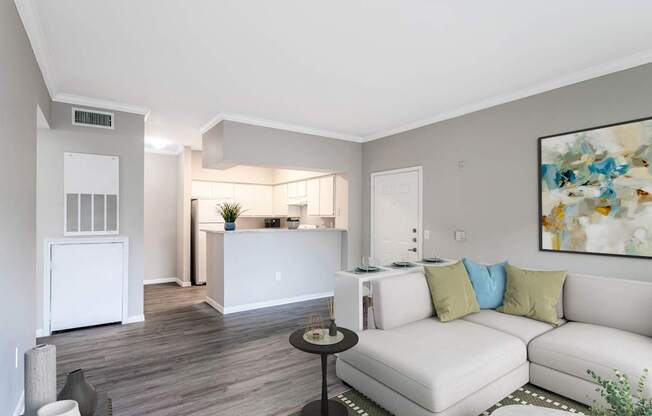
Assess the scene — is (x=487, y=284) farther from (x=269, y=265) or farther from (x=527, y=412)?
(x=269, y=265)

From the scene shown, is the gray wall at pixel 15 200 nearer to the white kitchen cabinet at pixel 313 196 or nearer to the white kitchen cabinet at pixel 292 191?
the white kitchen cabinet at pixel 313 196

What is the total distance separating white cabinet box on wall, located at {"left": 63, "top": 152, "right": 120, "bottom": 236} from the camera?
3910 millimetres

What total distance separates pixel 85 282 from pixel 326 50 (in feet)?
12.3

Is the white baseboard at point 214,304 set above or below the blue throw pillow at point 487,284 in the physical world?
below

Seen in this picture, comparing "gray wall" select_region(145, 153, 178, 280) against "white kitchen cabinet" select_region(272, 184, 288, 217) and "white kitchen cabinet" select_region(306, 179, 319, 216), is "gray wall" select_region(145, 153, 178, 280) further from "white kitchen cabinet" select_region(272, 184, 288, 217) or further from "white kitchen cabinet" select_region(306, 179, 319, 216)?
"white kitchen cabinet" select_region(306, 179, 319, 216)

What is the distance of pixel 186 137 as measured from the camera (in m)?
5.77

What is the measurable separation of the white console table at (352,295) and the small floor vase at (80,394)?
75.5 inches

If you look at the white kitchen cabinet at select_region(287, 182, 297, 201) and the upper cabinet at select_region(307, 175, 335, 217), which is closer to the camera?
the upper cabinet at select_region(307, 175, 335, 217)

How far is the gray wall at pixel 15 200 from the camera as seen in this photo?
74.1 inches

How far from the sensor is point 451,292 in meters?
2.95

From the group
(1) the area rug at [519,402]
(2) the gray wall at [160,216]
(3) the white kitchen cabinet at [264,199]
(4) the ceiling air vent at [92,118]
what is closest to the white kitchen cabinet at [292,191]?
(3) the white kitchen cabinet at [264,199]

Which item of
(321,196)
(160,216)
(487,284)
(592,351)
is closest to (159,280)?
(160,216)

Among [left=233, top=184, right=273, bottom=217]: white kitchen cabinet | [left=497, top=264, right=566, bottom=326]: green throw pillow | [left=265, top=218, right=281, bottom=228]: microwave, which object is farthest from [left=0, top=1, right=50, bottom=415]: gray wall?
[left=265, top=218, right=281, bottom=228]: microwave

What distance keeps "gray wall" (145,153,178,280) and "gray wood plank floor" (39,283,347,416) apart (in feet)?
7.65
